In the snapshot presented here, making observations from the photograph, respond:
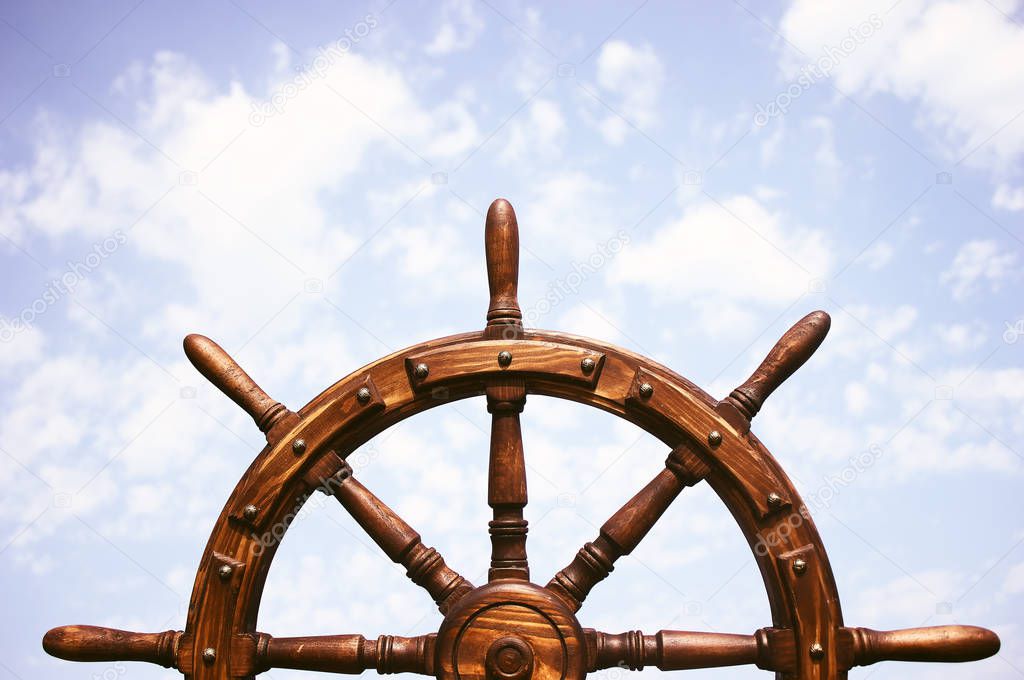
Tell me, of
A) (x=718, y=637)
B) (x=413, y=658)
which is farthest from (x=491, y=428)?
(x=718, y=637)

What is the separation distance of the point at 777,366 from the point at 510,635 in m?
0.69

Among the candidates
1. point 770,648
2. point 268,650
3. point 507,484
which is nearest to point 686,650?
point 770,648

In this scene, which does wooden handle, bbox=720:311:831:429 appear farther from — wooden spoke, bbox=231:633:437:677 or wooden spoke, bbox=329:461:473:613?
wooden spoke, bbox=231:633:437:677

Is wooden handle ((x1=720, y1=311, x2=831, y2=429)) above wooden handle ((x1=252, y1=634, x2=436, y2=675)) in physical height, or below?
above

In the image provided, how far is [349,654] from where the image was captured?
5.98 ft

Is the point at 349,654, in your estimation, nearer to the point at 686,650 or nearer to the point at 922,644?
the point at 686,650

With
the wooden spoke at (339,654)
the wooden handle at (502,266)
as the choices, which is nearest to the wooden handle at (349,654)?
the wooden spoke at (339,654)

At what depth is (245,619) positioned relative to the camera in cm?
185

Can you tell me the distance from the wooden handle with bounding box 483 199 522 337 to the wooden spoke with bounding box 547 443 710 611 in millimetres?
386

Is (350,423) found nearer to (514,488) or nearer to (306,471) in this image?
(306,471)

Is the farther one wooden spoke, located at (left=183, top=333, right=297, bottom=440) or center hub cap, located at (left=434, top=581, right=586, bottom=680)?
wooden spoke, located at (left=183, top=333, right=297, bottom=440)

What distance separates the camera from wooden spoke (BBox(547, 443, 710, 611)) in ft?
6.03

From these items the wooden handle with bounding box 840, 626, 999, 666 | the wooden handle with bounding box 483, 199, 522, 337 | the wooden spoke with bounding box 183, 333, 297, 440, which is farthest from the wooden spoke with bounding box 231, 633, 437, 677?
the wooden handle with bounding box 840, 626, 999, 666

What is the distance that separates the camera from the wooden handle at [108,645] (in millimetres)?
1826
